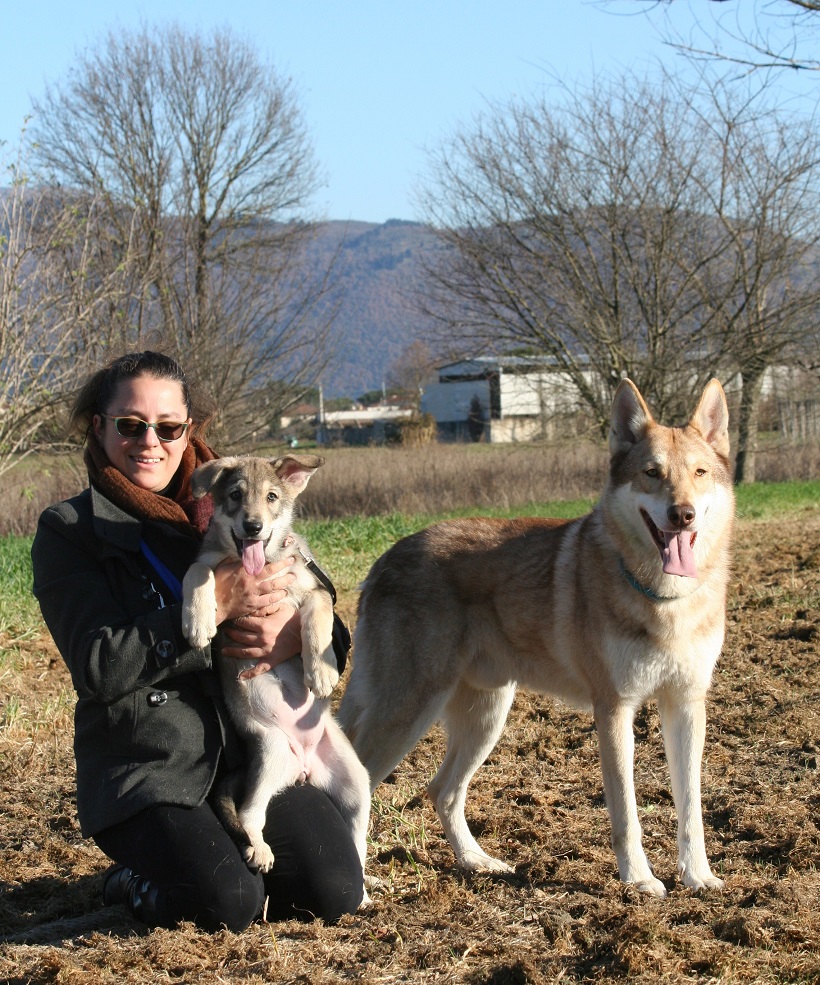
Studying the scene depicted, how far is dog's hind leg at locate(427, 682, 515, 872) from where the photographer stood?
14.7ft

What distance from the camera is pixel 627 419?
4.60 m

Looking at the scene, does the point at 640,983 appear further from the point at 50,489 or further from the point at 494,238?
the point at 494,238

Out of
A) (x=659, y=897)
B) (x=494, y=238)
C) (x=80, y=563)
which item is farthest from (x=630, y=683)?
(x=494, y=238)

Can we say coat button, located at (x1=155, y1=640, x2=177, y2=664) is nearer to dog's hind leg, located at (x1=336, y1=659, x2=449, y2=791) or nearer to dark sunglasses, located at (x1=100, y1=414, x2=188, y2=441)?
dark sunglasses, located at (x1=100, y1=414, x2=188, y2=441)

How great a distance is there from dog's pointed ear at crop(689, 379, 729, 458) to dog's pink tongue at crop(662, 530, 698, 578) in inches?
23.7

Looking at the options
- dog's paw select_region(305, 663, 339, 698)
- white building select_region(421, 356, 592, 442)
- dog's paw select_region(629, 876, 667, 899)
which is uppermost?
white building select_region(421, 356, 592, 442)

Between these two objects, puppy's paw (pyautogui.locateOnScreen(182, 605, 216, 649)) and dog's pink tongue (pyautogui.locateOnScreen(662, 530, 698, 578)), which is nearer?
puppy's paw (pyautogui.locateOnScreen(182, 605, 216, 649))

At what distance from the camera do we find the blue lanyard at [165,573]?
3.94 metres

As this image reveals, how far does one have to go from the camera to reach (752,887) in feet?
12.6

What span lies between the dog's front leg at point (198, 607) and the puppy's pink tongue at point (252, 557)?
0.18m

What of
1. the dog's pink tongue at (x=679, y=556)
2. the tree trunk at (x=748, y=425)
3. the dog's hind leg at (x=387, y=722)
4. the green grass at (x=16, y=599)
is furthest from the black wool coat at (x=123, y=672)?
the tree trunk at (x=748, y=425)

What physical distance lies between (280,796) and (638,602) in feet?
5.56

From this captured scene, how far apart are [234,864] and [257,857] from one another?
118mm

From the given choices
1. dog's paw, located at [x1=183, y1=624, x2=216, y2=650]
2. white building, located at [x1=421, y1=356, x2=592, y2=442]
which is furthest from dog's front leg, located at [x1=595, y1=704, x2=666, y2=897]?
white building, located at [x1=421, y1=356, x2=592, y2=442]
